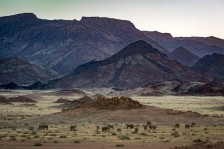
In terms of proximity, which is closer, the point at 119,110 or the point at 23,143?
the point at 23,143

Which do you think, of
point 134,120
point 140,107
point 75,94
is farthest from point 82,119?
point 75,94

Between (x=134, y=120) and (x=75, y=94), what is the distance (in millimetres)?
99710

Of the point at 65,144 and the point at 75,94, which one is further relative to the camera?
the point at 75,94

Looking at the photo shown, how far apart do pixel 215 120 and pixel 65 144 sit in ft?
101

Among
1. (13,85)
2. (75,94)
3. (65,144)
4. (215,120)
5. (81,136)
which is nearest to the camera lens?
(65,144)

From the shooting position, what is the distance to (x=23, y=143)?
30.2 m

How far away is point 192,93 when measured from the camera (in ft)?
510

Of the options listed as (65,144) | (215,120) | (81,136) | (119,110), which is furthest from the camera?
(119,110)

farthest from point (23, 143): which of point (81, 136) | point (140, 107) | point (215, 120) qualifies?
point (140, 107)

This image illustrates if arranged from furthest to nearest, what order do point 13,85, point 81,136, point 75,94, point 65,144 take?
point 13,85
point 75,94
point 81,136
point 65,144

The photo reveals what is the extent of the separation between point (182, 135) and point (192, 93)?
120934 mm

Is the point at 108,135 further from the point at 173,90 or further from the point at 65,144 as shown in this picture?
the point at 173,90

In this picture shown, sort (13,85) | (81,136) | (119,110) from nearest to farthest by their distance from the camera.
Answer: (81,136) → (119,110) → (13,85)

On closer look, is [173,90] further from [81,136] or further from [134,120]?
[81,136]
